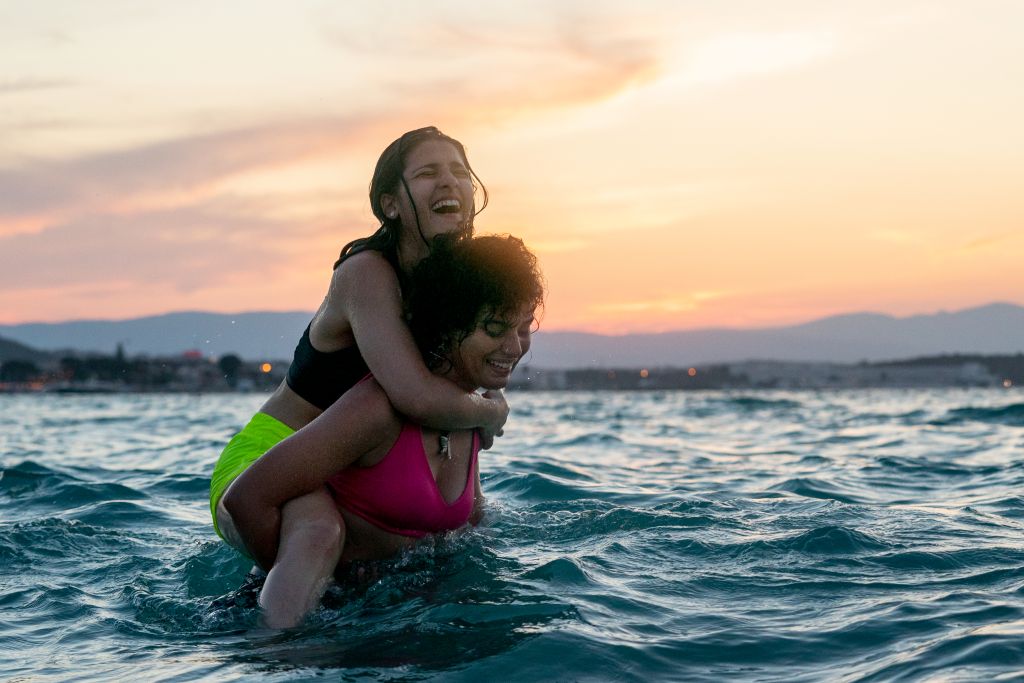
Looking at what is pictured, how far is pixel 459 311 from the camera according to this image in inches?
204

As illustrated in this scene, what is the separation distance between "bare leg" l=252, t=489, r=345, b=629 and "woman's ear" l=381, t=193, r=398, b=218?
164 cm

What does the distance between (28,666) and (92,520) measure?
4.44m

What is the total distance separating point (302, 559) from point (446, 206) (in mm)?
2100

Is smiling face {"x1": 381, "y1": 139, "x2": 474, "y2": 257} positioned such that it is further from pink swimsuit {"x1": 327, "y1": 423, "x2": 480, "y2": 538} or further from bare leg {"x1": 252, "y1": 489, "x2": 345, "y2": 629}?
bare leg {"x1": 252, "y1": 489, "x2": 345, "y2": 629}

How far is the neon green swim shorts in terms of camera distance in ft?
18.8

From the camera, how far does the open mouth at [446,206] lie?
5727 millimetres

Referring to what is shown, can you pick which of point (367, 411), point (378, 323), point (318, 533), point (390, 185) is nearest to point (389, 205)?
point (390, 185)

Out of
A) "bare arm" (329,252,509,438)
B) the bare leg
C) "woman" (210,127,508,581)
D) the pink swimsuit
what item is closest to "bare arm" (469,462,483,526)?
"woman" (210,127,508,581)

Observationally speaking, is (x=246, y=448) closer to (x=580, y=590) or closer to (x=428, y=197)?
(x=428, y=197)

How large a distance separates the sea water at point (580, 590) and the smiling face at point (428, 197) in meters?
1.80

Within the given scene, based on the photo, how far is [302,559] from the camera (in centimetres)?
511

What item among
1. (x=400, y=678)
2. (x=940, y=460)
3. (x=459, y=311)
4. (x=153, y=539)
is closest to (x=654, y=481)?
(x=940, y=460)

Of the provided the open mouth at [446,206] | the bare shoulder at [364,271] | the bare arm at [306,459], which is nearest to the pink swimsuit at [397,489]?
the bare arm at [306,459]

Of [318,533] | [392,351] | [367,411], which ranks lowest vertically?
[318,533]
